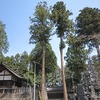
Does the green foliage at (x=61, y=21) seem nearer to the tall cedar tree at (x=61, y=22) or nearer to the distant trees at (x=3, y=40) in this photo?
the tall cedar tree at (x=61, y=22)

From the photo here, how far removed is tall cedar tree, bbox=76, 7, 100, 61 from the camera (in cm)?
2841

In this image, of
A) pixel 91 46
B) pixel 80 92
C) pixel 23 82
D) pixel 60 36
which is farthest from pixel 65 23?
pixel 23 82

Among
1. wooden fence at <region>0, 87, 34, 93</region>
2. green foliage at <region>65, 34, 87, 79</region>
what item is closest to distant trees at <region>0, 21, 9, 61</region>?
wooden fence at <region>0, 87, 34, 93</region>

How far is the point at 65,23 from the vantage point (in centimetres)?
2883

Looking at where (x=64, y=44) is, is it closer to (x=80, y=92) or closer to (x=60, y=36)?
(x=60, y=36)

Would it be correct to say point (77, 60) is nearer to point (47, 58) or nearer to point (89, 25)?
point (47, 58)

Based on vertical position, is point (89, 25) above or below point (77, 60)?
above

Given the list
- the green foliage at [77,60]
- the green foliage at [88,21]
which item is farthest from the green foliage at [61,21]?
the green foliage at [77,60]

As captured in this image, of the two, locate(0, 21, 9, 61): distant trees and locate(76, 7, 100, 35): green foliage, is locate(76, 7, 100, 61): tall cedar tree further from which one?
locate(0, 21, 9, 61): distant trees

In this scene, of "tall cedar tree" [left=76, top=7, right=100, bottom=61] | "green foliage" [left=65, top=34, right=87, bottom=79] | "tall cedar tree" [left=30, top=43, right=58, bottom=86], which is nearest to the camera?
"tall cedar tree" [left=76, top=7, right=100, bottom=61]

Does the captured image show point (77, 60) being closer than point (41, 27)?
No

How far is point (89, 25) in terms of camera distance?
2853 centimetres

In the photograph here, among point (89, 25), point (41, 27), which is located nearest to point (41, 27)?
point (41, 27)

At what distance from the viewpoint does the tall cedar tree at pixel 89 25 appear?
93.2 feet
